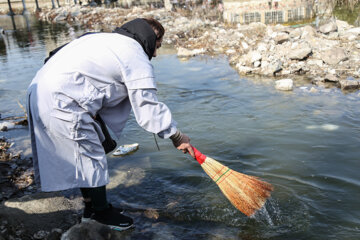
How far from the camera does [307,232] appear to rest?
2.92 meters

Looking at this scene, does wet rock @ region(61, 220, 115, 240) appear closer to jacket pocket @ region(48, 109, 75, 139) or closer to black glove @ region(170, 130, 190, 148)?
jacket pocket @ region(48, 109, 75, 139)

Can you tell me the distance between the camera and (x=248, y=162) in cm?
414

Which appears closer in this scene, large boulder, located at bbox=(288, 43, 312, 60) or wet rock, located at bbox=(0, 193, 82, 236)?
wet rock, located at bbox=(0, 193, 82, 236)

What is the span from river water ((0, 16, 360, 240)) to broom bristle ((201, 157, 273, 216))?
0.14m

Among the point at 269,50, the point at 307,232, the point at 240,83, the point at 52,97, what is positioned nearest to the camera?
the point at 52,97

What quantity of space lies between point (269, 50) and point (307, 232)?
6053mm

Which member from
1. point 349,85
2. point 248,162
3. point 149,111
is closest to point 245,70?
point 349,85

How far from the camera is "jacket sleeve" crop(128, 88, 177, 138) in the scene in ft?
7.92

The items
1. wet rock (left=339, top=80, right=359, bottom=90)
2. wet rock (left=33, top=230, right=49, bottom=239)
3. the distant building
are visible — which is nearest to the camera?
wet rock (left=33, top=230, right=49, bottom=239)

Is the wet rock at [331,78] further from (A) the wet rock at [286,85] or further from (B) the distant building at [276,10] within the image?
(B) the distant building at [276,10]

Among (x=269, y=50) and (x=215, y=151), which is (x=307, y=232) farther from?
(x=269, y=50)

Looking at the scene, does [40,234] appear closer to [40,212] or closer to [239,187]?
[40,212]

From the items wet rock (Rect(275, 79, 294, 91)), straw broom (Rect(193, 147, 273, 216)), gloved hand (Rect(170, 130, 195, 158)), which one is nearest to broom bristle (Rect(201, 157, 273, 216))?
straw broom (Rect(193, 147, 273, 216))

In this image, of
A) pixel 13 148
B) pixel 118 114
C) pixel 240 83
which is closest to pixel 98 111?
pixel 118 114
